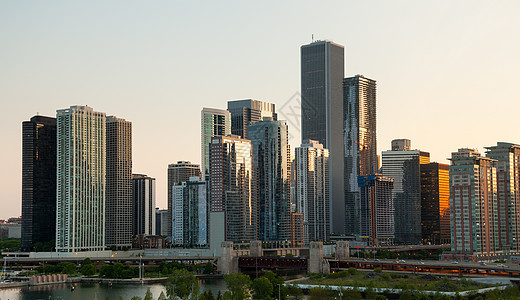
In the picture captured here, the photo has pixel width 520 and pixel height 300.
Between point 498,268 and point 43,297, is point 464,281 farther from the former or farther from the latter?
point 43,297

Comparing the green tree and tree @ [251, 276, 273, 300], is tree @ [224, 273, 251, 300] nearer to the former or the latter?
tree @ [251, 276, 273, 300]

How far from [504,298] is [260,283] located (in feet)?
177

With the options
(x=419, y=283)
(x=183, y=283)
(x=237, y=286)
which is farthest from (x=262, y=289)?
(x=419, y=283)

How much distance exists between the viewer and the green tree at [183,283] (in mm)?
161375

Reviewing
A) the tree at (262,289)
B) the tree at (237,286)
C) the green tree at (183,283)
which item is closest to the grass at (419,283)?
the tree at (262,289)

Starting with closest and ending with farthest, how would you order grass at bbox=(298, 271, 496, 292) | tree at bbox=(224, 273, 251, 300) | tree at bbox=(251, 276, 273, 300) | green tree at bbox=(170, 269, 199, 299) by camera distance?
tree at bbox=(224, 273, 251, 300)
tree at bbox=(251, 276, 273, 300)
green tree at bbox=(170, 269, 199, 299)
grass at bbox=(298, 271, 496, 292)

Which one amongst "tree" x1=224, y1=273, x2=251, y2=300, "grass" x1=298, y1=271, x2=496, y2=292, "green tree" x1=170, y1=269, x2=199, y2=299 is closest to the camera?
"tree" x1=224, y1=273, x2=251, y2=300

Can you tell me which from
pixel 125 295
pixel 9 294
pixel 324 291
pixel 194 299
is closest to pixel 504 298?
pixel 324 291

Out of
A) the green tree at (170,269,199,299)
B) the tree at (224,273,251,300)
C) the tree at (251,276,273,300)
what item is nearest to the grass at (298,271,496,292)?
the tree at (251,276,273,300)

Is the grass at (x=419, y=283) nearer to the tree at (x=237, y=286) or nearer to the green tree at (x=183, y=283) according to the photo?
the tree at (x=237, y=286)

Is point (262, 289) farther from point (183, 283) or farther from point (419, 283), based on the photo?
point (419, 283)

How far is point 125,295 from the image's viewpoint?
191750mm

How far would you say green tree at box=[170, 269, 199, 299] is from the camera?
16138cm

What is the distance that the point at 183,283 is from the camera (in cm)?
16488
